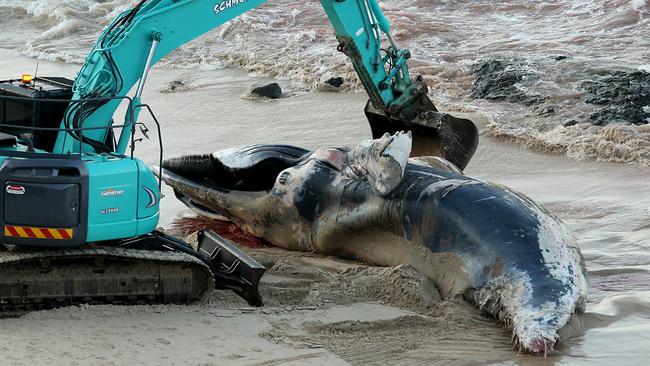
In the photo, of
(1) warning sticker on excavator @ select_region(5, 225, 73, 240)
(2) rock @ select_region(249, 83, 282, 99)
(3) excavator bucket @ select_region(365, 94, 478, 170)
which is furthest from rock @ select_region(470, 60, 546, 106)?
(1) warning sticker on excavator @ select_region(5, 225, 73, 240)

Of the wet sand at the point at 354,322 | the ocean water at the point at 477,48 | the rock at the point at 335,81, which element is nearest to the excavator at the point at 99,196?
the wet sand at the point at 354,322

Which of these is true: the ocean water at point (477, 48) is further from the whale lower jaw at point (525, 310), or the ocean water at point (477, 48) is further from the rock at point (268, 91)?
the whale lower jaw at point (525, 310)

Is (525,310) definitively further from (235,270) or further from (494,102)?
(494,102)

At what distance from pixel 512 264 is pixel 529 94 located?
7.75 metres

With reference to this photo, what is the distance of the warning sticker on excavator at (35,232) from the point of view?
23.5ft

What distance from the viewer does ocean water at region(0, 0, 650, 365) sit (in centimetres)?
895

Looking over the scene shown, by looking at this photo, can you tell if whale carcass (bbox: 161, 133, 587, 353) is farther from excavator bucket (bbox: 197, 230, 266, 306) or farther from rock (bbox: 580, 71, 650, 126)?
rock (bbox: 580, 71, 650, 126)

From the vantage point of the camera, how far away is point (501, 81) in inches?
623

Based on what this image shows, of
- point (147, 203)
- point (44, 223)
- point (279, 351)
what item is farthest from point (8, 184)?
point (279, 351)

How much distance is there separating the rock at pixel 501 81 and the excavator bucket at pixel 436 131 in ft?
13.0

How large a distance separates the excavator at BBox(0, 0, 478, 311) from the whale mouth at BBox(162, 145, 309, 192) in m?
1.09

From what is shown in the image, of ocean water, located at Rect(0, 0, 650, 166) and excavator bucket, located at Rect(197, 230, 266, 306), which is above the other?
ocean water, located at Rect(0, 0, 650, 166)

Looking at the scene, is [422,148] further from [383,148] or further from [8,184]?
[8,184]

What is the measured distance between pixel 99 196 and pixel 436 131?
462 centimetres
